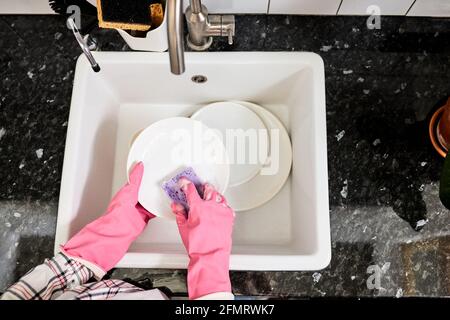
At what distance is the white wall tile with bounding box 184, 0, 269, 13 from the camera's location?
0.98m

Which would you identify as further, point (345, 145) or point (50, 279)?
point (345, 145)

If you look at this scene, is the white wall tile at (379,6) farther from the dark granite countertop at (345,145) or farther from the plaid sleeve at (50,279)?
the plaid sleeve at (50,279)

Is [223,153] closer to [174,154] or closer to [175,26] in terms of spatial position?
[174,154]

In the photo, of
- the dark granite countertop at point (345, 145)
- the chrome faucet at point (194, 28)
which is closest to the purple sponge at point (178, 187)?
the dark granite countertop at point (345, 145)

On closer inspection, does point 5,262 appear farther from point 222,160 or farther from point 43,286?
point 222,160

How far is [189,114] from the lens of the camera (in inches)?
45.0

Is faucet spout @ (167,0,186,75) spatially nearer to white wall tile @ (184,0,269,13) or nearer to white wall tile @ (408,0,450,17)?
white wall tile @ (184,0,269,13)

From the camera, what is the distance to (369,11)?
1.00 metres

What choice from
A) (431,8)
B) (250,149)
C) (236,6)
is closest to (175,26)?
(236,6)

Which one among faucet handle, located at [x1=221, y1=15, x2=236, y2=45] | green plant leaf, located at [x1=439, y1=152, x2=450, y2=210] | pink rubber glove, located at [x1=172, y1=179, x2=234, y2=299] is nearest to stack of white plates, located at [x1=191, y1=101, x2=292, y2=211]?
pink rubber glove, located at [x1=172, y1=179, x2=234, y2=299]

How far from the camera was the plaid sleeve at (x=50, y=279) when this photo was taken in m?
0.78

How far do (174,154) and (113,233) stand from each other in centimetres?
25

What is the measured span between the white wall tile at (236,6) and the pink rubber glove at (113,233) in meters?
0.39
